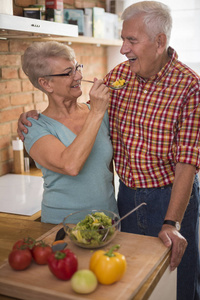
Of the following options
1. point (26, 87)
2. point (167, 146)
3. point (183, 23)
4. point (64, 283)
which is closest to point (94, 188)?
point (167, 146)

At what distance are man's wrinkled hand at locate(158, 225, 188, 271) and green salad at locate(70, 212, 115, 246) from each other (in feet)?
0.60

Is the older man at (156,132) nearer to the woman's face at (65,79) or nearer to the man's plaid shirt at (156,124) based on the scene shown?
the man's plaid shirt at (156,124)

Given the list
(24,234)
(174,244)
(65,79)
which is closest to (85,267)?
(174,244)

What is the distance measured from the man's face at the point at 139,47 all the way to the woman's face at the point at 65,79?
0.73 ft

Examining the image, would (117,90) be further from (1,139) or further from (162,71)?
(1,139)

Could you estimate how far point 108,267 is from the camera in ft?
3.25

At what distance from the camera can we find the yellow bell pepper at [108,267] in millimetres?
991

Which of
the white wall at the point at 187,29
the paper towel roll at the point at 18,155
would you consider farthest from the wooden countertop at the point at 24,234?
the white wall at the point at 187,29

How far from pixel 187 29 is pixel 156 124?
2.26 metres

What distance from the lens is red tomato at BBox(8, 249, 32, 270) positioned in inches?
42.6

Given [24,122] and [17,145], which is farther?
[17,145]

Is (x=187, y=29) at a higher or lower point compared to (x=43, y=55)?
higher

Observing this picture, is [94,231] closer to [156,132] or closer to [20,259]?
[20,259]

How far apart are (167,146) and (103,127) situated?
11.7 inches
